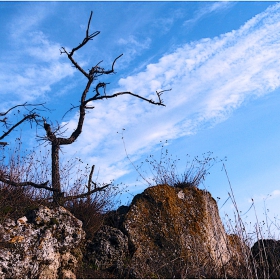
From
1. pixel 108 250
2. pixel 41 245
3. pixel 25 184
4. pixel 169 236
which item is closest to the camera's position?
pixel 41 245

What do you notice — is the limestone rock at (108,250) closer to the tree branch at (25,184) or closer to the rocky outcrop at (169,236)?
the rocky outcrop at (169,236)

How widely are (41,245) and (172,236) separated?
2322 mm

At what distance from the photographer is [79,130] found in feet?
24.7

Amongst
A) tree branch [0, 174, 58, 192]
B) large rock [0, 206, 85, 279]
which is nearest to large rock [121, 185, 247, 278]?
large rock [0, 206, 85, 279]

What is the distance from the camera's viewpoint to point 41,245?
499cm

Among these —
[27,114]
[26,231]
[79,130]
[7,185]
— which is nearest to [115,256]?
[26,231]

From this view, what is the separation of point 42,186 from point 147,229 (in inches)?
74.8

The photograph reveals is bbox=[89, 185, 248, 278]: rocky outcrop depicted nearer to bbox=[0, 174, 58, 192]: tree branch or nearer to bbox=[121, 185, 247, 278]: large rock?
bbox=[121, 185, 247, 278]: large rock

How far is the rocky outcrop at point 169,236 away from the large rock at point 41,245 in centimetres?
57

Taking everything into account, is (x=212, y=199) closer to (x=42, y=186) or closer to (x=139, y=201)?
(x=139, y=201)

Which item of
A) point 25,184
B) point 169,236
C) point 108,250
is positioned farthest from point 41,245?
point 169,236

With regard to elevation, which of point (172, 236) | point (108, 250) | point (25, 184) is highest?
point (25, 184)

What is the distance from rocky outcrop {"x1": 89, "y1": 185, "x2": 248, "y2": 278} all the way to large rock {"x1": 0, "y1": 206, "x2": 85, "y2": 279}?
0.57 metres

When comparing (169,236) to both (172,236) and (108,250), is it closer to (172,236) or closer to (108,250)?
(172,236)
